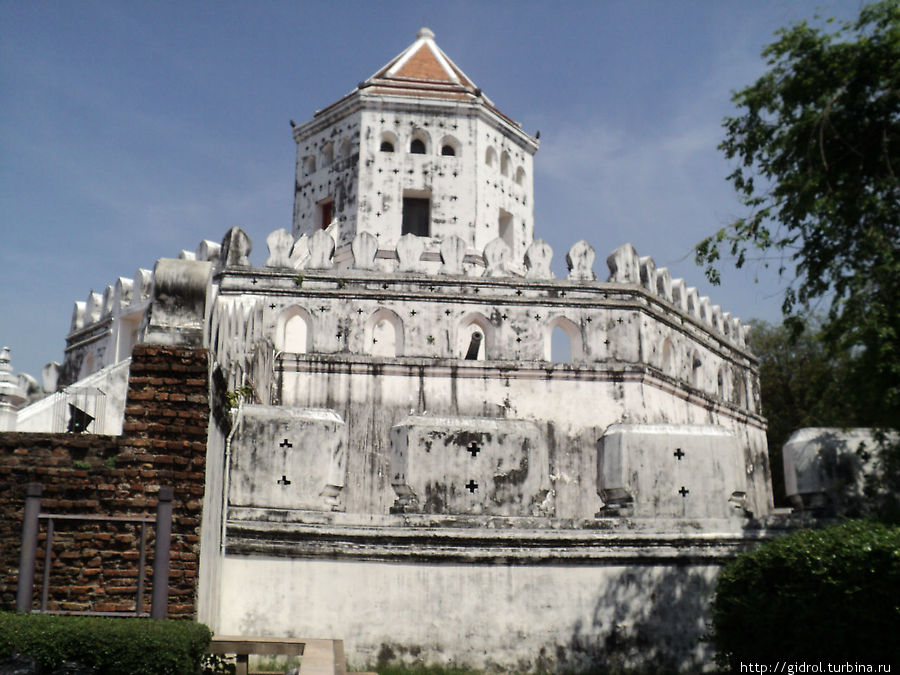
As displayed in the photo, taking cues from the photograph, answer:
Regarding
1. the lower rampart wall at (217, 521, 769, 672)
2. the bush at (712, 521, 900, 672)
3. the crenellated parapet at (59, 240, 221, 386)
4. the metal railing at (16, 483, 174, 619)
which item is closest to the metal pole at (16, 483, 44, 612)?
the metal railing at (16, 483, 174, 619)

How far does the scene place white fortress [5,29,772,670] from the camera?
8.23m

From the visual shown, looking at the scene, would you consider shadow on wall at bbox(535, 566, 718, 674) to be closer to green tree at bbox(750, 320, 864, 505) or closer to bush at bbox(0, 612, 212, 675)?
bush at bbox(0, 612, 212, 675)

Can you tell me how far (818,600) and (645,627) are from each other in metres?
2.19

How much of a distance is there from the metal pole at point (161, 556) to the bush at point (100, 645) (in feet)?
1.60

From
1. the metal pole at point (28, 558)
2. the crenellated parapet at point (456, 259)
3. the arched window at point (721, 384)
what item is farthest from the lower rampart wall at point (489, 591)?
the arched window at point (721, 384)

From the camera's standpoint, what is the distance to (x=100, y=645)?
4.72 meters

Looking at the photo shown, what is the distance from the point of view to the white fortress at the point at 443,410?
8.23m

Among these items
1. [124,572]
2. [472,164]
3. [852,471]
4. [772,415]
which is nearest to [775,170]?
[852,471]

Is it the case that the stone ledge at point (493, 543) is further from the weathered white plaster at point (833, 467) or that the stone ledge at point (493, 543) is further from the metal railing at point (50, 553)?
the metal railing at point (50, 553)

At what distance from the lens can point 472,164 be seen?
1811 centimetres

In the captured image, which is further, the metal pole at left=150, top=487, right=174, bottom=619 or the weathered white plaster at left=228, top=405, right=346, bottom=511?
the weathered white plaster at left=228, top=405, right=346, bottom=511

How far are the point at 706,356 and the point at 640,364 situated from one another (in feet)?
10.8

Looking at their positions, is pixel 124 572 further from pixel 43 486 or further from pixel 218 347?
pixel 218 347

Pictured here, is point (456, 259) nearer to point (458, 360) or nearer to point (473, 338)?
point (473, 338)
